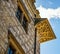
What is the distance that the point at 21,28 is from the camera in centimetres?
1290

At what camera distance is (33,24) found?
15.2 m

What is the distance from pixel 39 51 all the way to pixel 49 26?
1642 mm

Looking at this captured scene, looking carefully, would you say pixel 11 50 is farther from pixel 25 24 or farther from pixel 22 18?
pixel 25 24

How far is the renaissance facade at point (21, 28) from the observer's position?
36.0ft

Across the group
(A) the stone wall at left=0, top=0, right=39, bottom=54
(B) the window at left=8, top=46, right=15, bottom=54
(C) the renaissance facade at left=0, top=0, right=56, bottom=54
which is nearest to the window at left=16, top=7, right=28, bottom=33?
(C) the renaissance facade at left=0, top=0, right=56, bottom=54

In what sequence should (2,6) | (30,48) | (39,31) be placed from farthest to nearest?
1. (39,31)
2. (30,48)
3. (2,6)

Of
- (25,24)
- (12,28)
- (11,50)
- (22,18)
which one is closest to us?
(11,50)

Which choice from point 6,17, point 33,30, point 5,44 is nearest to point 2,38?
point 5,44

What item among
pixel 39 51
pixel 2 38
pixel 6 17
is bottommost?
pixel 39 51

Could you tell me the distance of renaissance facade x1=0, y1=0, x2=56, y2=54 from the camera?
11.0 meters

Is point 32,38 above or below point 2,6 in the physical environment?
below

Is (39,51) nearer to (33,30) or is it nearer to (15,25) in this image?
(33,30)

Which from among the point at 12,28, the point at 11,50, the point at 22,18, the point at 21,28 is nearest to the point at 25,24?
the point at 22,18

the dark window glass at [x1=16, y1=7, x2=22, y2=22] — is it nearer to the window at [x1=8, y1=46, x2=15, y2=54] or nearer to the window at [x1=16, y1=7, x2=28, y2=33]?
the window at [x1=16, y1=7, x2=28, y2=33]
